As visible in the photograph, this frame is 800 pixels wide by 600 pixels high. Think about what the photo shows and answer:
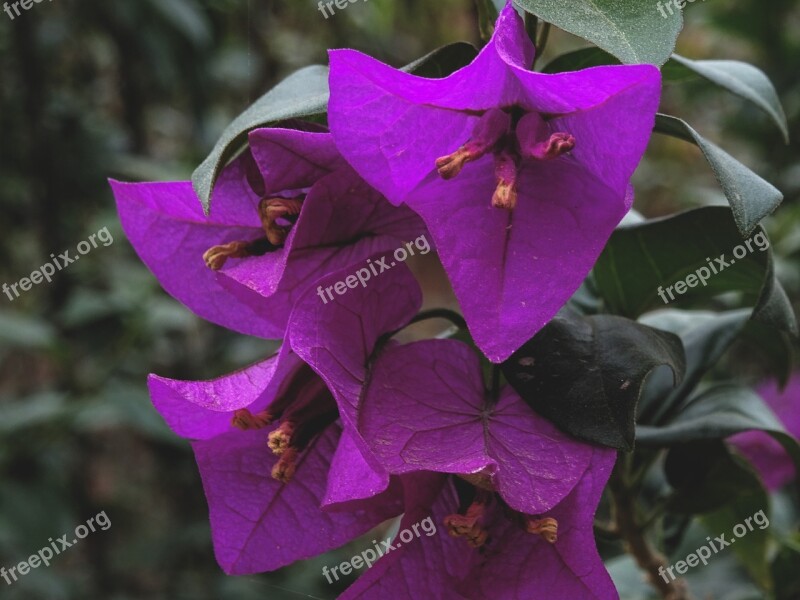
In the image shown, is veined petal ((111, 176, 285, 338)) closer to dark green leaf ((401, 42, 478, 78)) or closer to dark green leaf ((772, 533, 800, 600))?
dark green leaf ((401, 42, 478, 78))

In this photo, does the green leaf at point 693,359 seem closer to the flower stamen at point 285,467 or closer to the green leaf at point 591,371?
the green leaf at point 591,371

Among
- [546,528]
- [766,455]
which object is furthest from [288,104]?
[766,455]

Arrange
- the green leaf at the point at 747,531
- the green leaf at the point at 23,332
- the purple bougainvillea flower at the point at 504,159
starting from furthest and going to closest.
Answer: the green leaf at the point at 23,332
the green leaf at the point at 747,531
the purple bougainvillea flower at the point at 504,159

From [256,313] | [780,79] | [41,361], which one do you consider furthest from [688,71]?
[41,361]
